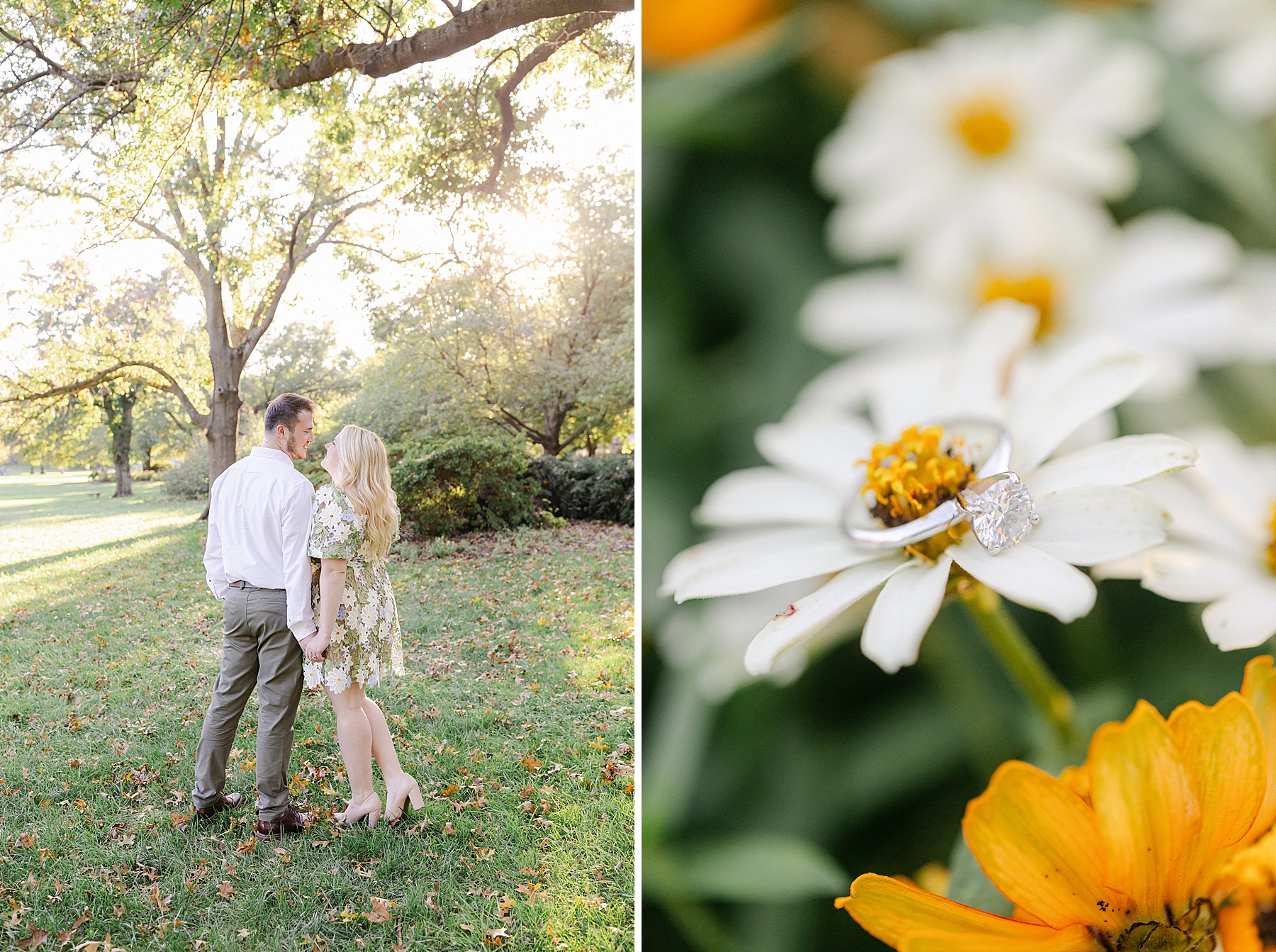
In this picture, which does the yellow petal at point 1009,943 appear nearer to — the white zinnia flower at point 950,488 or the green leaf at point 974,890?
the green leaf at point 974,890

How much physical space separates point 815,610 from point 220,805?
73.9 inches

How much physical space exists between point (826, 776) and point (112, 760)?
211 centimetres

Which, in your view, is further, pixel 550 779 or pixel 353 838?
pixel 550 779

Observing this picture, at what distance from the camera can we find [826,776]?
1.62 ft

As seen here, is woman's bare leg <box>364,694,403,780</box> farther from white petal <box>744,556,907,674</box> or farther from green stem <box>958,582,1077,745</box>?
green stem <box>958,582,1077,745</box>

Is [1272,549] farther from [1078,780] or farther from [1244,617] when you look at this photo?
[1078,780]

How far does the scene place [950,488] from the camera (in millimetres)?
482

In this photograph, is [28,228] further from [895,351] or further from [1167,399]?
[1167,399]

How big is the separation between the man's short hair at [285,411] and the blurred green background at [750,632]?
4.40 feet

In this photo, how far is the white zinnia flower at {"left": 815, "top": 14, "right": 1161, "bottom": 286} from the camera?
0.46 metres

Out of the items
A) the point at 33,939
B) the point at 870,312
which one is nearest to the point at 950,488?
the point at 870,312

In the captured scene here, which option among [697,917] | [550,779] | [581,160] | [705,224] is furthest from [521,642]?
[705,224]

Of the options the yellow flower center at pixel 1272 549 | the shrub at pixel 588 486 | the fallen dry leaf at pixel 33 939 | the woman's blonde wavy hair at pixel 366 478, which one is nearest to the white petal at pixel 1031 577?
the yellow flower center at pixel 1272 549

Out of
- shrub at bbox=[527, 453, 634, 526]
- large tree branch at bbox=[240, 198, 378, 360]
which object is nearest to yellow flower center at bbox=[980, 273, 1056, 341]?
large tree branch at bbox=[240, 198, 378, 360]
